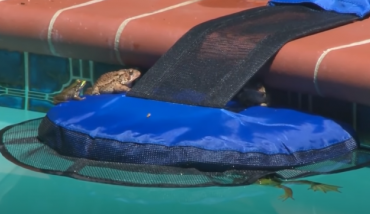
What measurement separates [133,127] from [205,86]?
0.49 metres

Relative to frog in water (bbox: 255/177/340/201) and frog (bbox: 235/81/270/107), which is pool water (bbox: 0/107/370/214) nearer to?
frog in water (bbox: 255/177/340/201)

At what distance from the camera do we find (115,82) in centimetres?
442

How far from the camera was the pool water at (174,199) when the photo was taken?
11.4 feet

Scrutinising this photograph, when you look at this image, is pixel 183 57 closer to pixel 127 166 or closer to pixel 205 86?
pixel 205 86

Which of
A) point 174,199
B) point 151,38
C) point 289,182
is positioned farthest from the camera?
point 151,38

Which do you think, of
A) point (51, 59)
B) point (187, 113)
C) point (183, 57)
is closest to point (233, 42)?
point (183, 57)

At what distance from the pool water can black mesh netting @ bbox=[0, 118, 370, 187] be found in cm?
3

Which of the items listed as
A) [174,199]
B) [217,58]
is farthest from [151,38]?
[174,199]

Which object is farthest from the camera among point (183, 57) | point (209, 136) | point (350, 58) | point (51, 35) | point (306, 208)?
point (51, 35)

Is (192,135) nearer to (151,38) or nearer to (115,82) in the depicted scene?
(115,82)

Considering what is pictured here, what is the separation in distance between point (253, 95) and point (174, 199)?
0.89m

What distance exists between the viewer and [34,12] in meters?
4.94

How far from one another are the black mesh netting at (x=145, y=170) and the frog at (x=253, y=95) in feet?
1.75

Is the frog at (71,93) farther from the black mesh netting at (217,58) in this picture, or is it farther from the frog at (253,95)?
the frog at (253,95)
